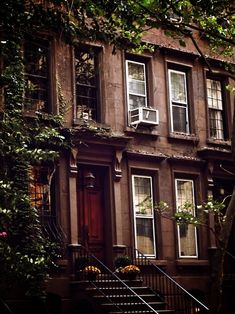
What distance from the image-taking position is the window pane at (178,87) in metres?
20.7

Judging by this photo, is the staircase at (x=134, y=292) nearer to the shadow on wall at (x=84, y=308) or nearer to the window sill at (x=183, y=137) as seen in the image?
the shadow on wall at (x=84, y=308)

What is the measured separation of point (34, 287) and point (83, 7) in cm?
575

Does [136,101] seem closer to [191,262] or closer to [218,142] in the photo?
[218,142]

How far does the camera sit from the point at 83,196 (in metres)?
18.4

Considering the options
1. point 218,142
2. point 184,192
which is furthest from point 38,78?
point 218,142

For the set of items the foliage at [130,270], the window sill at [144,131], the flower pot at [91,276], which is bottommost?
the flower pot at [91,276]

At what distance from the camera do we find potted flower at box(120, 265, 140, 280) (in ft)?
55.3

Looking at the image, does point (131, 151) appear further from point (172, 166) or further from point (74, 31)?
point (74, 31)

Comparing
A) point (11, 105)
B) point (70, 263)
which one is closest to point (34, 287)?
point (70, 263)

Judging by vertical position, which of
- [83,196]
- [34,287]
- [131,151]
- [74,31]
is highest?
[74,31]

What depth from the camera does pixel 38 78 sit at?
1775 centimetres

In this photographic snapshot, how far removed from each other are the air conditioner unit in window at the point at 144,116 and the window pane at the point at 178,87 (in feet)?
4.72

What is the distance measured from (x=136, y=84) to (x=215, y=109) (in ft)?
10.6

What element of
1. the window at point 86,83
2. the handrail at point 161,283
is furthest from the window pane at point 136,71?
the handrail at point 161,283
